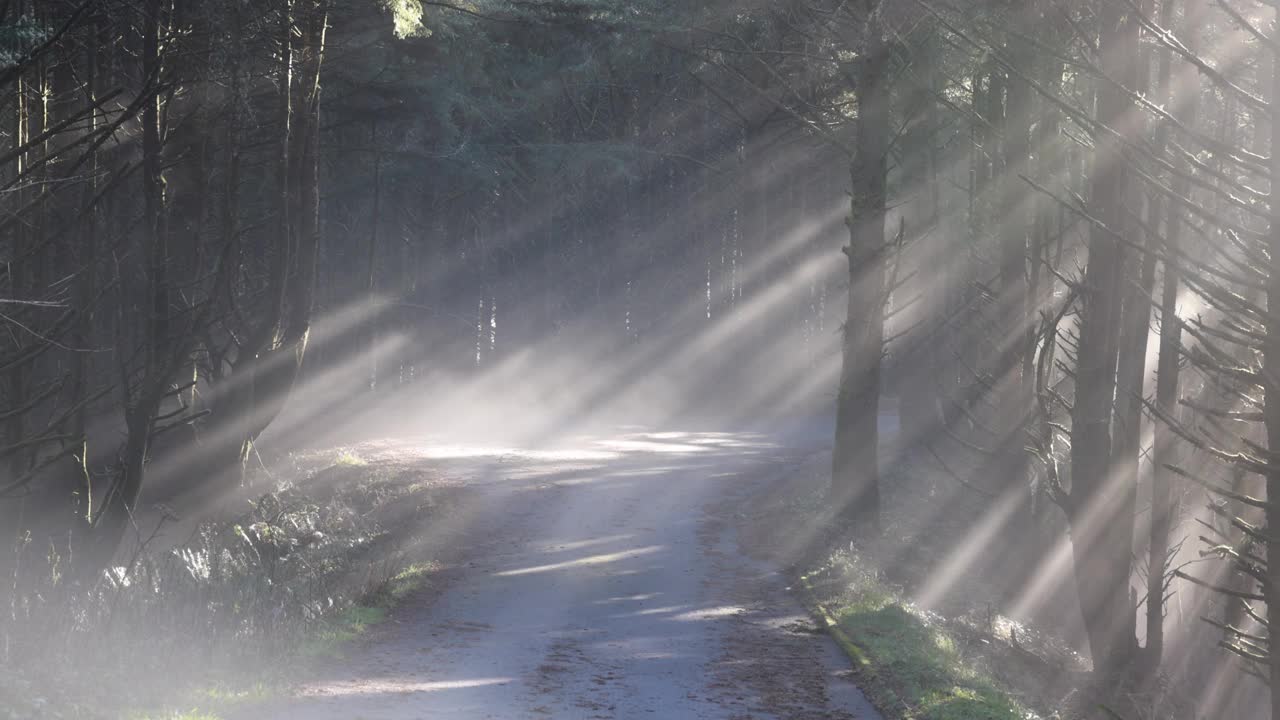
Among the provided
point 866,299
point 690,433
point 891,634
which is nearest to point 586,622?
point 891,634

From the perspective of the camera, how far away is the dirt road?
8.90 metres

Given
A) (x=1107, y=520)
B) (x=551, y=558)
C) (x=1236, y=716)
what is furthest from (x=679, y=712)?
(x=1236, y=716)

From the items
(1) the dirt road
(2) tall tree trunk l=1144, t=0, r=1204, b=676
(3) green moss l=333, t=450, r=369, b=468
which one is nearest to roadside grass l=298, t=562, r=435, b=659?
(1) the dirt road

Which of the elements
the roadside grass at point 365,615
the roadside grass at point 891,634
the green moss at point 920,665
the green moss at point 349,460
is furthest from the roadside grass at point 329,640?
the green moss at point 349,460

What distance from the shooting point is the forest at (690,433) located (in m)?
8.41

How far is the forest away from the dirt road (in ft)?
0.27

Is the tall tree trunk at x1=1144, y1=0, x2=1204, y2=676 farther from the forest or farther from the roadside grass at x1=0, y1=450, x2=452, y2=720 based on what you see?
the roadside grass at x1=0, y1=450, x2=452, y2=720

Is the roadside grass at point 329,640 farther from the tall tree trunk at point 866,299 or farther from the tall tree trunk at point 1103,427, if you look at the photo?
the tall tree trunk at point 1103,427

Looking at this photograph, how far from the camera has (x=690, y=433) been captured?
3659cm

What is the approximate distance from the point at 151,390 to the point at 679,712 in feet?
22.6

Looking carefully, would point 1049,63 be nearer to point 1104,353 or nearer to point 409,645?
point 1104,353

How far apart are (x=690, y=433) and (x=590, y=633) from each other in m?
25.3

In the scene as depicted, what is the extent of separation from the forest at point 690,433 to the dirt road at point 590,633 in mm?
81

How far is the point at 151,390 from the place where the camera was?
12211 millimetres
